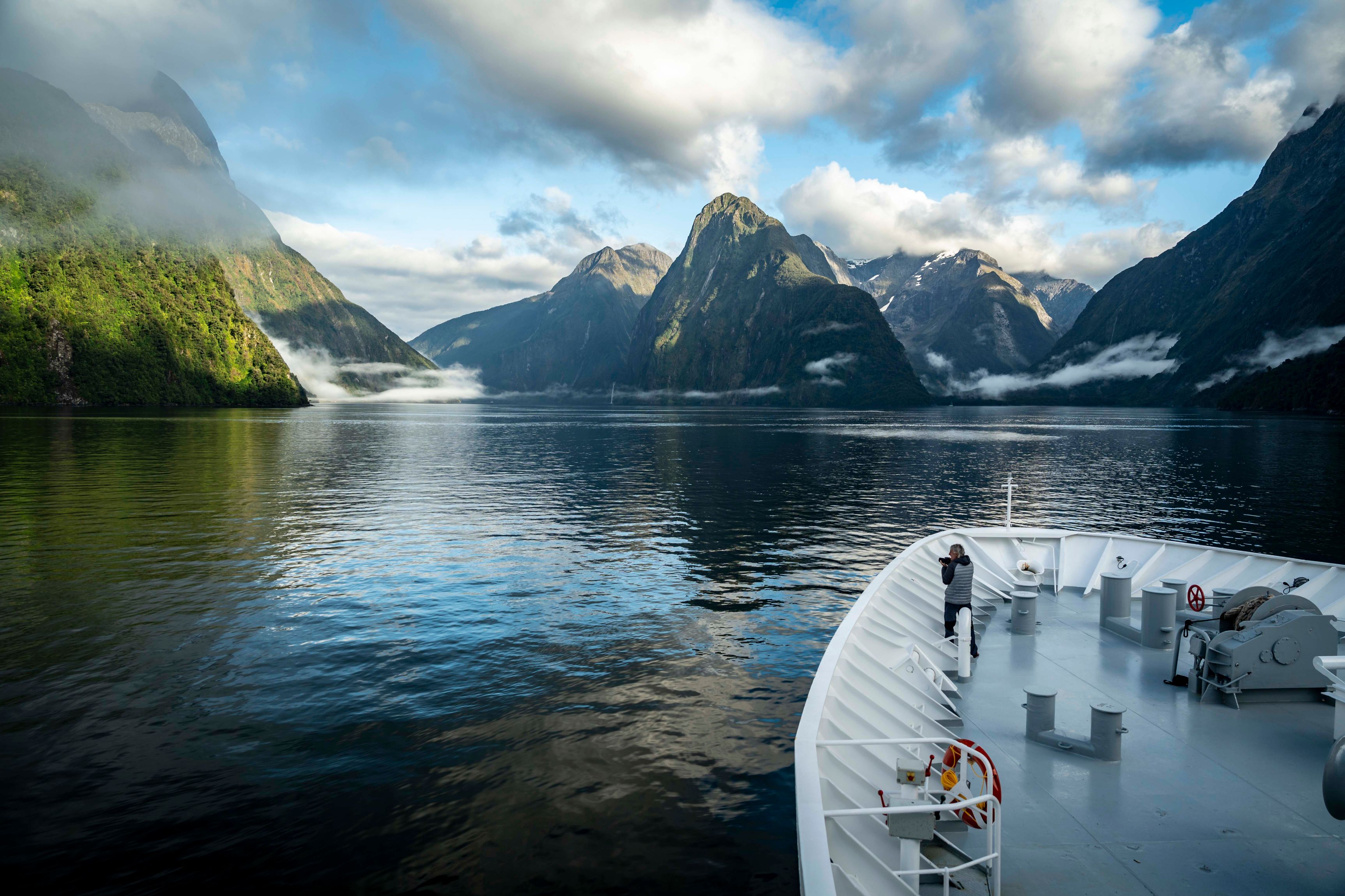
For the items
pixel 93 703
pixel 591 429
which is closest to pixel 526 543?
pixel 93 703

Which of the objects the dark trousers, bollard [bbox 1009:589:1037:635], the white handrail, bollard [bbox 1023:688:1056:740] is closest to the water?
the dark trousers

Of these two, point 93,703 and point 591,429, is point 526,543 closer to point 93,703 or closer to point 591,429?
point 93,703

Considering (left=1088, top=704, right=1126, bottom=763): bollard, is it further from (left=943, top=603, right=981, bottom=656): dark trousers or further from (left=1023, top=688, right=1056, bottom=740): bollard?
(left=943, top=603, right=981, bottom=656): dark trousers

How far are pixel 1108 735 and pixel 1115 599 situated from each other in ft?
32.7

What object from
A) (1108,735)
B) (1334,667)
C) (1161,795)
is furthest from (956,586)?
(1334,667)

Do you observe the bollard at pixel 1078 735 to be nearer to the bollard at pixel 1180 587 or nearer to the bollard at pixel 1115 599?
the bollard at pixel 1115 599

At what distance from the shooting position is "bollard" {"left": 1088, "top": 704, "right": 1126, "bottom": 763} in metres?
11.7

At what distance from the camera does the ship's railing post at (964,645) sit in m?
15.9

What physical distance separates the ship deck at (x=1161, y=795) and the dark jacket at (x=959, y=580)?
2208 millimetres

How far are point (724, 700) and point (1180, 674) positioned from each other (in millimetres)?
10706

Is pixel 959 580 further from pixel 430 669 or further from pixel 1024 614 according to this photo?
pixel 430 669

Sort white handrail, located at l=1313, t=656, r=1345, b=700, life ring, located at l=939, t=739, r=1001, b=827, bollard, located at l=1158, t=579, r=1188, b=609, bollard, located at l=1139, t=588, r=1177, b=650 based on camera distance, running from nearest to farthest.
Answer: life ring, located at l=939, t=739, r=1001, b=827, white handrail, located at l=1313, t=656, r=1345, b=700, bollard, located at l=1139, t=588, r=1177, b=650, bollard, located at l=1158, t=579, r=1188, b=609

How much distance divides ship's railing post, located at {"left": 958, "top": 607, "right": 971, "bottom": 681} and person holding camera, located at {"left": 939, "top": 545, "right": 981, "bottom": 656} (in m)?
1.10

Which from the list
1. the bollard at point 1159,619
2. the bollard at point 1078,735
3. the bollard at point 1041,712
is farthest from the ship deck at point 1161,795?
the bollard at point 1159,619
